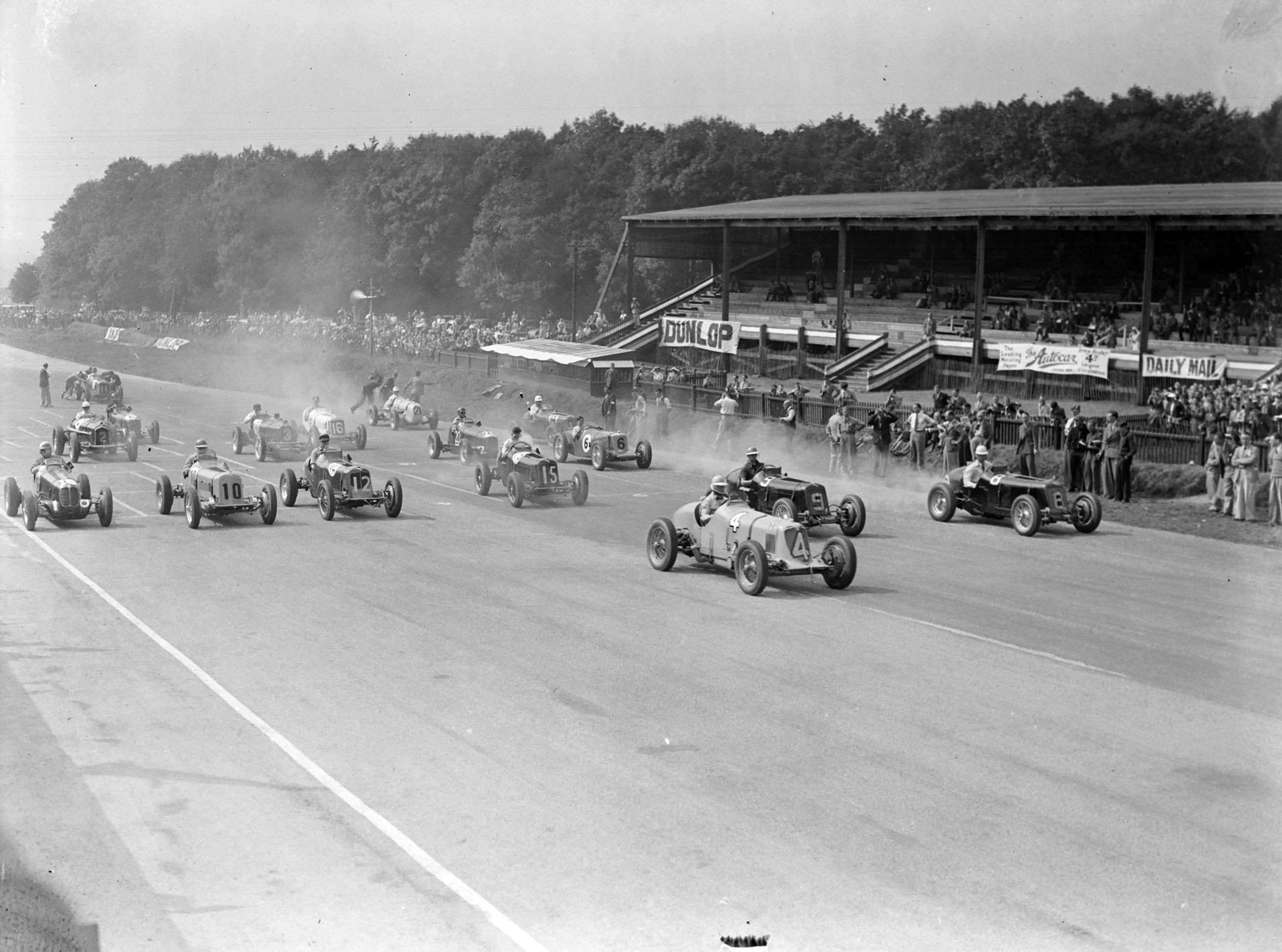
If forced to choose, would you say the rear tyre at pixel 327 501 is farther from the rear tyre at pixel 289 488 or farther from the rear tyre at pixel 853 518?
the rear tyre at pixel 853 518

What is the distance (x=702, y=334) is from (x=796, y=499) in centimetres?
2980

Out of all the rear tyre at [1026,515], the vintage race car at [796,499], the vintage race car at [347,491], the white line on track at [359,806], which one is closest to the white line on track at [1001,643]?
the vintage race car at [796,499]

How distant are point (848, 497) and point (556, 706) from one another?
12262 mm

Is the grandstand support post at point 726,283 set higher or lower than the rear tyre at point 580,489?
higher

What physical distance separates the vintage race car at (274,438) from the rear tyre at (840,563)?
20.0 meters

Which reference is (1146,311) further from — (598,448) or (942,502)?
(598,448)

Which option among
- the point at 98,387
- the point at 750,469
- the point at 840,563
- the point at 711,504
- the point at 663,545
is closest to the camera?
the point at 840,563

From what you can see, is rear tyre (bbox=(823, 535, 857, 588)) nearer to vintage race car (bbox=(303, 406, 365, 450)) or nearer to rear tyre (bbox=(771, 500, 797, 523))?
rear tyre (bbox=(771, 500, 797, 523))

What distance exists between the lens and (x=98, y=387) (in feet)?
168

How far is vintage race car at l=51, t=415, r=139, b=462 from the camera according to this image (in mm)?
36625

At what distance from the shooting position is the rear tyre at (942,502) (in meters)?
26.8

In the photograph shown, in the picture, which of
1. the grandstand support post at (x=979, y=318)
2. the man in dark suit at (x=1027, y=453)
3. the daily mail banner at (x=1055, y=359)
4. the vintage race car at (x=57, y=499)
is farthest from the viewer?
the grandstand support post at (x=979, y=318)

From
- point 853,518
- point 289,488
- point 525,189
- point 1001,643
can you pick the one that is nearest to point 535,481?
point 289,488

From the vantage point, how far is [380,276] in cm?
8569
